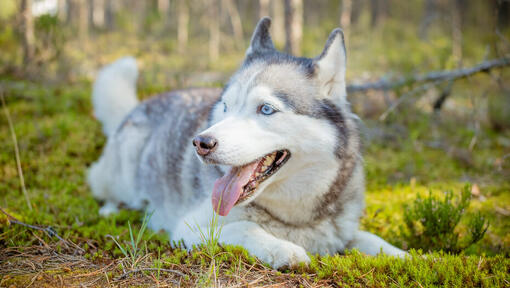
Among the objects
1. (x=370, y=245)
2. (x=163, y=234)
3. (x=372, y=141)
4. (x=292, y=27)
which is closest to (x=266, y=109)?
(x=370, y=245)

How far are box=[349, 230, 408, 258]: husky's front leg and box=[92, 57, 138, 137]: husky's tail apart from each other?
3.51 meters

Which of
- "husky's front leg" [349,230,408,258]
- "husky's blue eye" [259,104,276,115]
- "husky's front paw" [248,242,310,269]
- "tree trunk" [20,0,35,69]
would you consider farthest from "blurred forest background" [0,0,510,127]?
"husky's front paw" [248,242,310,269]

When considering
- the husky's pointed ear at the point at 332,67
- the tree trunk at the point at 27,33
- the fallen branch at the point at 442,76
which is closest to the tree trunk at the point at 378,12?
the fallen branch at the point at 442,76

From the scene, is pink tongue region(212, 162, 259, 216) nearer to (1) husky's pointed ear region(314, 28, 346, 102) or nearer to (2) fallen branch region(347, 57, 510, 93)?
(1) husky's pointed ear region(314, 28, 346, 102)

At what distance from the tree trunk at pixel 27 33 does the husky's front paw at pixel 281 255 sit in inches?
271

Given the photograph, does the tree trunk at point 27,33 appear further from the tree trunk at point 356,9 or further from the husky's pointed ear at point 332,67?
the tree trunk at point 356,9

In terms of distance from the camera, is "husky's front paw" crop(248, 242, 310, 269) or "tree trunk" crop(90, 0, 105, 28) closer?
"husky's front paw" crop(248, 242, 310, 269)

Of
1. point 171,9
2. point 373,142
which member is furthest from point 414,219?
point 171,9

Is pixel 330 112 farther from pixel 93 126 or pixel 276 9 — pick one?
pixel 276 9

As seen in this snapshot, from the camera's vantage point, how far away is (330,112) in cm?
257

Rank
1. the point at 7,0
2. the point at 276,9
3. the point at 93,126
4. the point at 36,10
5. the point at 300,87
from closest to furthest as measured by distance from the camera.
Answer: the point at 300,87, the point at 93,126, the point at 36,10, the point at 7,0, the point at 276,9

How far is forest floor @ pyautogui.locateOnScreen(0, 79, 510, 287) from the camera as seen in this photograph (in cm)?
199

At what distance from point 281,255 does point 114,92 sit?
3818mm

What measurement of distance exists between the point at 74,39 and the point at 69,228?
1754 cm
